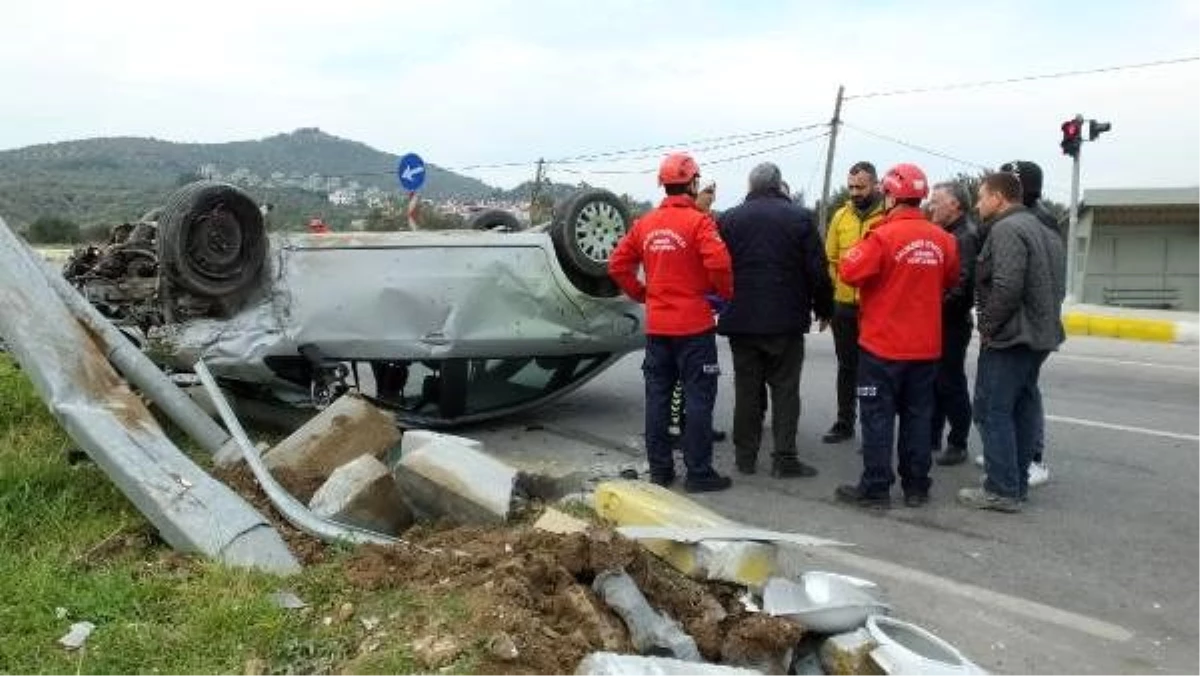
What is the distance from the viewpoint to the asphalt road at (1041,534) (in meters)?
4.26

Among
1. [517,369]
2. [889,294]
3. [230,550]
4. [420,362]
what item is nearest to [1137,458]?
[889,294]

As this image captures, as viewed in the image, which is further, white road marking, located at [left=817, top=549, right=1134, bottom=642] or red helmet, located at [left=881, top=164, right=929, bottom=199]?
red helmet, located at [left=881, top=164, right=929, bottom=199]

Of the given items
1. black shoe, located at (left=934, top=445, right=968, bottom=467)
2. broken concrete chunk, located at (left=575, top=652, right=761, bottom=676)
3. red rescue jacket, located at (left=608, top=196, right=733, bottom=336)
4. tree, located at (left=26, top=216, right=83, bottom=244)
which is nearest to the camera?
broken concrete chunk, located at (left=575, top=652, right=761, bottom=676)

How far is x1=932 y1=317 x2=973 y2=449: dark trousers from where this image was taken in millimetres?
6695

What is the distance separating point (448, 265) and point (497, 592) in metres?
3.69

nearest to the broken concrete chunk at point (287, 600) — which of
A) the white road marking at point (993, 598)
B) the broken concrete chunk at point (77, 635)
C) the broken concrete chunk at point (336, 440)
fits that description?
the broken concrete chunk at point (77, 635)

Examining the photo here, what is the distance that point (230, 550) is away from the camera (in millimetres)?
4105

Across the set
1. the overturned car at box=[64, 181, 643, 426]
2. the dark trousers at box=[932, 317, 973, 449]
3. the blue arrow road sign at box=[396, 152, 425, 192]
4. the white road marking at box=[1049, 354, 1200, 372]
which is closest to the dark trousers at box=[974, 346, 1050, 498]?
the dark trousers at box=[932, 317, 973, 449]

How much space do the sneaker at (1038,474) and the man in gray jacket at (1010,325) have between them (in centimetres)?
37

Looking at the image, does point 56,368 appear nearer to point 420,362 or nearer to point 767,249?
point 420,362

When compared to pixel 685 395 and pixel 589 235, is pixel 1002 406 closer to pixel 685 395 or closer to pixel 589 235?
pixel 685 395

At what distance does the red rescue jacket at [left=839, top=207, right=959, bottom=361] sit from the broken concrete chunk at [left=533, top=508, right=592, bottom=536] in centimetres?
221

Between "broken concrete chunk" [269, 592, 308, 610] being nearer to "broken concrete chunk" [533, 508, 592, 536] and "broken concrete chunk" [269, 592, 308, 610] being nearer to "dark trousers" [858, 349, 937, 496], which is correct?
"broken concrete chunk" [533, 508, 592, 536]

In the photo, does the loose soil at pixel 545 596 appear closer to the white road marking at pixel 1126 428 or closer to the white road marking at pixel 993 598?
the white road marking at pixel 993 598
